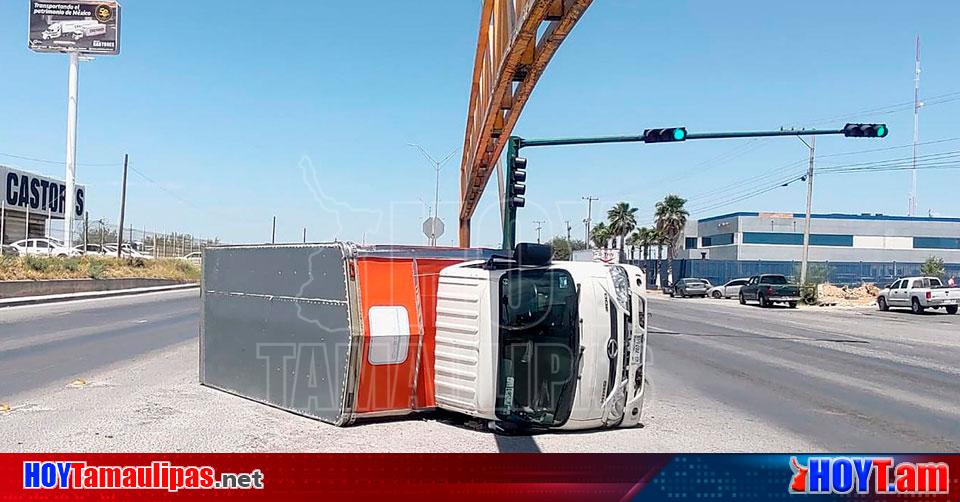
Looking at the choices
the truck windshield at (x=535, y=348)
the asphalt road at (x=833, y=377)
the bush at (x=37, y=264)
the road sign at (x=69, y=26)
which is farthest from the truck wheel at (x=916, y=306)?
the road sign at (x=69, y=26)

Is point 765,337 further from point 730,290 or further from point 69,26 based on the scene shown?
point 69,26

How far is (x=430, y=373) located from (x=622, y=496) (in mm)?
3570

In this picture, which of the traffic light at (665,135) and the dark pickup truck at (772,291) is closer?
the traffic light at (665,135)

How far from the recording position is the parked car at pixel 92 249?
44.4m

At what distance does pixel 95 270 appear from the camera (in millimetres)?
34406

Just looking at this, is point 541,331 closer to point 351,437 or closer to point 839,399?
point 351,437

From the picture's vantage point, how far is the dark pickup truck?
39.1 metres

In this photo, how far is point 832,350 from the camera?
56.1 feet

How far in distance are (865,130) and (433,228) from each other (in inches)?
519

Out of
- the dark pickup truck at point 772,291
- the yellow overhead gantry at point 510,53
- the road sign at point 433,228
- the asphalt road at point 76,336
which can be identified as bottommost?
the asphalt road at point 76,336

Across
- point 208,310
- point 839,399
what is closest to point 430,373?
point 208,310

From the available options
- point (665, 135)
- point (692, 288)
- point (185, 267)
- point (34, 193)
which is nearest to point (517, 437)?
point (665, 135)

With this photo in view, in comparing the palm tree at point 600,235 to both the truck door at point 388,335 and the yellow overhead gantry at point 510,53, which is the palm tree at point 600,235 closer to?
the yellow overhead gantry at point 510,53

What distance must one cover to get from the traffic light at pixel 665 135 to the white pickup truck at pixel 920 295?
18.2m
